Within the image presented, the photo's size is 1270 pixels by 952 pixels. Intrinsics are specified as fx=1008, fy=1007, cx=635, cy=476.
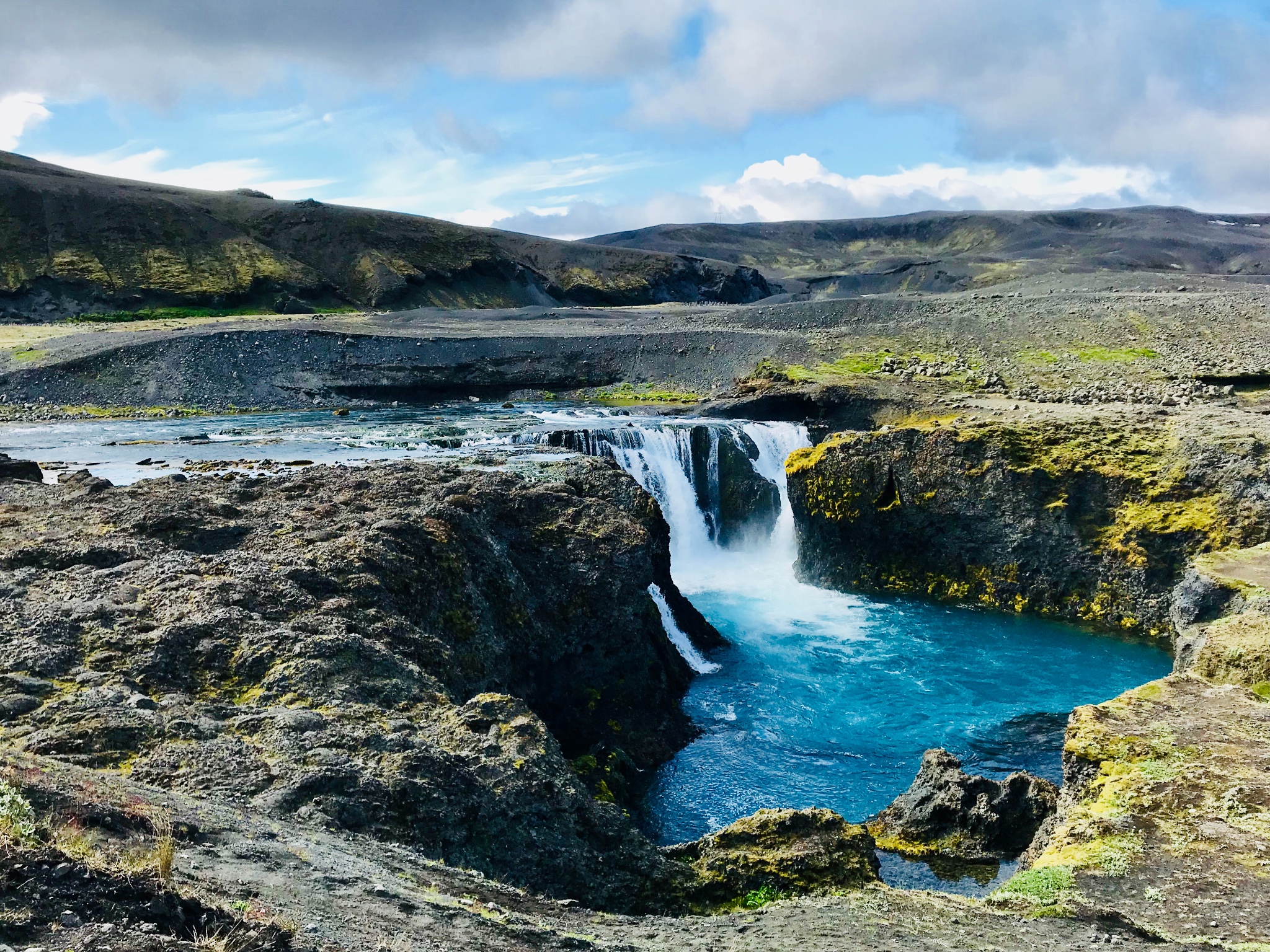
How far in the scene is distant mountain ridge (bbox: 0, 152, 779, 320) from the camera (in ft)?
267

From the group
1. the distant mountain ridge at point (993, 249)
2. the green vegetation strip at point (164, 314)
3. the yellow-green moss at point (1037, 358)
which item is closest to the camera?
the yellow-green moss at point (1037, 358)

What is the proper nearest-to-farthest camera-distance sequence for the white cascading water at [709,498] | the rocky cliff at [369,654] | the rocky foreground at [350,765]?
the rocky foreground at [350,765], the rocky cliff at [369,654], the white cascading water at [709,498]

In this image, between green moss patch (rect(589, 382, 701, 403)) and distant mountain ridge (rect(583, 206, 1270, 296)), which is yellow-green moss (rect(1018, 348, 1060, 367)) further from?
distant mountain ridge (rect(583, 206, 1270, 296))

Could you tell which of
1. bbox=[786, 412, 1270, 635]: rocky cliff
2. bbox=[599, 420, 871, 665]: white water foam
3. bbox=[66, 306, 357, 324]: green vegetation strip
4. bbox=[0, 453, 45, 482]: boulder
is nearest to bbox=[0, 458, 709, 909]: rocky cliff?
bbox=[0, 453, 45, 482]: boulder

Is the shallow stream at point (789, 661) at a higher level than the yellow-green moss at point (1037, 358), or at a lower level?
lower

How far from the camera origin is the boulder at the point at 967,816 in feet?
43.8

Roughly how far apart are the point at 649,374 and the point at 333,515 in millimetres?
40498

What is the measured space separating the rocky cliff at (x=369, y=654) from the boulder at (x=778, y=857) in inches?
20.5

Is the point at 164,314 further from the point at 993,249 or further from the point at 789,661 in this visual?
the point at 993,249

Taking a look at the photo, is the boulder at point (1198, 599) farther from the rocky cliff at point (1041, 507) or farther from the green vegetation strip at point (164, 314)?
the green vegetation strip at point (164, 314)

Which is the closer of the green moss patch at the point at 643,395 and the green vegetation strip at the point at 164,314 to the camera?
the green moss patch at the point at 643,395

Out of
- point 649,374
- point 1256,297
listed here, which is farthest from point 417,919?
point 1256,297

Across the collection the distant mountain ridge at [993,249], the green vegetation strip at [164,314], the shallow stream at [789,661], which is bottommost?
the shallow stream at [789,661]

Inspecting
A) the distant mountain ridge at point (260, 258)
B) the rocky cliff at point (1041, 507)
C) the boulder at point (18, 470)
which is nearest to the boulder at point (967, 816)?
the rocky cliff at point (1041, 507)
